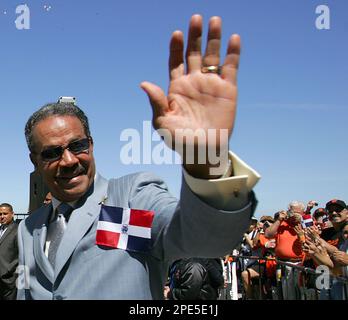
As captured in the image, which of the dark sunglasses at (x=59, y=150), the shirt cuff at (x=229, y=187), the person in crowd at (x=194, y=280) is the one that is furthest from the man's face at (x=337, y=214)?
the shirt cuff at (x=229, y=187)

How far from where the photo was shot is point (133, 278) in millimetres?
1725

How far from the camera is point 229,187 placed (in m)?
1.39

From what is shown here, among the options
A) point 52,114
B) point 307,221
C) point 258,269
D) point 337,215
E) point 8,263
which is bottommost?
point 258,269

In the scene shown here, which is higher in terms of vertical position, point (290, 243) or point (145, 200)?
point (145, 200)

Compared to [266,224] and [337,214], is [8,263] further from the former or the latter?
[266,224]

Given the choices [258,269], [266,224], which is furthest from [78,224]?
[266,224]

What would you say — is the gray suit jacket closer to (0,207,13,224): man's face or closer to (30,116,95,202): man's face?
(30,116,95,202): man's face

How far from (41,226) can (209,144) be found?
1.02 m

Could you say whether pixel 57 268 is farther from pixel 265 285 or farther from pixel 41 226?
pixel 265 285

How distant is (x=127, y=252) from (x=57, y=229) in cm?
41

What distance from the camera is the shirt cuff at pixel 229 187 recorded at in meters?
1.39

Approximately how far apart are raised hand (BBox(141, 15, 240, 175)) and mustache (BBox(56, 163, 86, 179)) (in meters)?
0.57

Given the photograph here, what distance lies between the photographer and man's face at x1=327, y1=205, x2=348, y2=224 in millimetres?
5555

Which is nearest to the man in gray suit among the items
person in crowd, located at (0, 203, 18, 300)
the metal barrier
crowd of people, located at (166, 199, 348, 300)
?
crowd of people, located at (166, 199, 348, 300)
